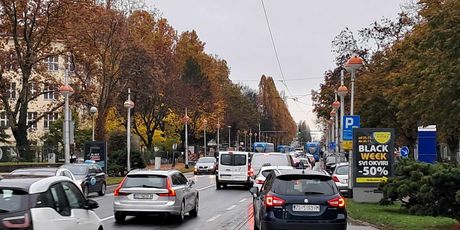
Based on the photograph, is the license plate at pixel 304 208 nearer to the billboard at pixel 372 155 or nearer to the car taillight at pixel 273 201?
the car taillight at pixel 273 201

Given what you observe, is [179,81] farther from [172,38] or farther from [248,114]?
[248,114]

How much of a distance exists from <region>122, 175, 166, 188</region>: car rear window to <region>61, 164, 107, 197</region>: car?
10116mm

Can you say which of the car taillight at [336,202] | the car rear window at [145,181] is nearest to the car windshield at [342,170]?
the car rear window at [145,181]

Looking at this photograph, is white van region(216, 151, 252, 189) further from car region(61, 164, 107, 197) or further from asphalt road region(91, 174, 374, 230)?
asphalt road region(91, 174, 374, 230)

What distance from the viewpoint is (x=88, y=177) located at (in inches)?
1099

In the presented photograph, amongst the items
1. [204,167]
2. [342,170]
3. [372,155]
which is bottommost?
[204,167]

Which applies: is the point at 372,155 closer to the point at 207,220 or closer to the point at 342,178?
the point at 342,178

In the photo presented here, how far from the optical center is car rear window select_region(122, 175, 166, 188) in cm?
1722

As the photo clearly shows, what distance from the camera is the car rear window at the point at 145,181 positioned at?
17.2 metres

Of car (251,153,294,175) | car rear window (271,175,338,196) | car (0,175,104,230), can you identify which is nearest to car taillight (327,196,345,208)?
car rear window (271,175,338,196)

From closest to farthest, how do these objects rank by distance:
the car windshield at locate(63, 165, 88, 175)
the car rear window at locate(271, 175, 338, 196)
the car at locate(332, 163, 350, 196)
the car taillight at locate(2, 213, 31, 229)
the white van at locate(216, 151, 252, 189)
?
1. the car taillight at locate(2, 213, 31, 229)
2. the car rear window at locate(271, 175, 338, 196)
3. the car at locate(332, 163, 350, 196)
4. the car windshield at locate(63, 165, 88, 175)
5. the white van at locate(216, 151, 252, 189)

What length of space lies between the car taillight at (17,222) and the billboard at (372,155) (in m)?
16.7

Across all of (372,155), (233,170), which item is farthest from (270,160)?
(372,155)

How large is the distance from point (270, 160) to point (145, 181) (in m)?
15.8
